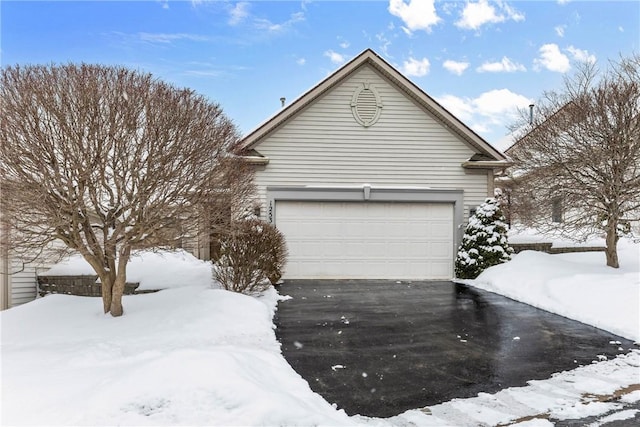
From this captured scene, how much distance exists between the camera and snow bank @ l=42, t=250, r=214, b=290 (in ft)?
31.5

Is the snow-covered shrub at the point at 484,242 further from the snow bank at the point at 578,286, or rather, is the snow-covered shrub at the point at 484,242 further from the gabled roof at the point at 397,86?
the gabled roof at the point at 397,86

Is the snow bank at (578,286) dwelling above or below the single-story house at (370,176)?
below

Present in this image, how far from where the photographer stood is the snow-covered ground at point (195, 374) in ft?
10.7

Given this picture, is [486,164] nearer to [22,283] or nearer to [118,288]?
[118,288]

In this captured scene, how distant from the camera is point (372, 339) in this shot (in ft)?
20.5

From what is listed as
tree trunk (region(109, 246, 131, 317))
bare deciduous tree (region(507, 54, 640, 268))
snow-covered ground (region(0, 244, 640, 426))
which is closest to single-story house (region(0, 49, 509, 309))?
bare deciduous tree (region(507, 54, 640, 268))

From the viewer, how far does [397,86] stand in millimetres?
12805

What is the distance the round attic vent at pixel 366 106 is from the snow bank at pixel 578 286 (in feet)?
19.5

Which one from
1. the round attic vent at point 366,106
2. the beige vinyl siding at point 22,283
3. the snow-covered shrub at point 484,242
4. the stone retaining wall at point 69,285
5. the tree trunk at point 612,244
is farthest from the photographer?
the round attic vent at point 366,106

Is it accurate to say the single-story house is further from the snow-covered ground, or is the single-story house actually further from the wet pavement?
the snow-covered ground

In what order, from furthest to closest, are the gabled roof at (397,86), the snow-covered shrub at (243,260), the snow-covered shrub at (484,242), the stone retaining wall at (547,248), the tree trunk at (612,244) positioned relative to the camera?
the stone retaining wall at (547,248), the gabled roof at (397,86), the snow-covered shrub at (484,242), the tree trunk at (612,244), the snow-covered shrub at (243,260)

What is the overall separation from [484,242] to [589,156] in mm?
3552

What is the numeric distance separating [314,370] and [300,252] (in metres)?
7.55

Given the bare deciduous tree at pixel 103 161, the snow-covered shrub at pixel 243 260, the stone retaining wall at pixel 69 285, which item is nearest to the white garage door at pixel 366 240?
the snow-covered shrub at pixel 243 260
